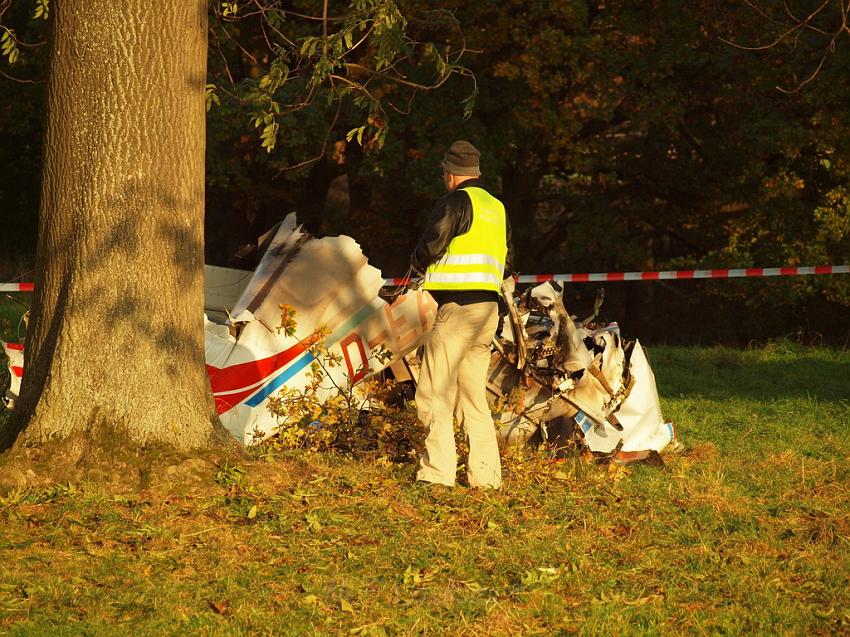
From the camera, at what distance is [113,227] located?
261 inches

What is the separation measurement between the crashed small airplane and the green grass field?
66 cm

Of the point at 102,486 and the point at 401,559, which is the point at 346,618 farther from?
the point at 102,486

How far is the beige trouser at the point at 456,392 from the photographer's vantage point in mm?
7129

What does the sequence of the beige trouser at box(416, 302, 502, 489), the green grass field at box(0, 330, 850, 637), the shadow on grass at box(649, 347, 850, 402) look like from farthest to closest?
the shadow on grass at box(649, 347, 850, 402), the beige trouser at box(416, 302, 502, 489), the green grass field at box(0, 330, 850, 637)

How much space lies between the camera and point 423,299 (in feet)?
28.5

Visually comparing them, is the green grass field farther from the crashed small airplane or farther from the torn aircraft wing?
the torn aircraft wing

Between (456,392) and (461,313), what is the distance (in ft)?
1.65

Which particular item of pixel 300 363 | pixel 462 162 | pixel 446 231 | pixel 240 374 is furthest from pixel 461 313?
pixel 240 374

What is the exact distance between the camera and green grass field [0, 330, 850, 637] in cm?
500

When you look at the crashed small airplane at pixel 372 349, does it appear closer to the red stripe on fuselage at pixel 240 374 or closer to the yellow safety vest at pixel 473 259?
the red stripe on fuselage at pixel 240 374

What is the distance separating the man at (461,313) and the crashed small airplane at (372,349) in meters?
1.14

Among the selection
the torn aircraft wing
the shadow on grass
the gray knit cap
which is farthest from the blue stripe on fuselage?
the shadow on grass

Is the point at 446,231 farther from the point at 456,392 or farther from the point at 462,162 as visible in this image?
the point at 456,392

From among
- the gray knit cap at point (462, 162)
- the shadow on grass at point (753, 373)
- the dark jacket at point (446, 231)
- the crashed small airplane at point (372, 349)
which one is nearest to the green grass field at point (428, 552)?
the crashed small airplane at point (372, 349)
